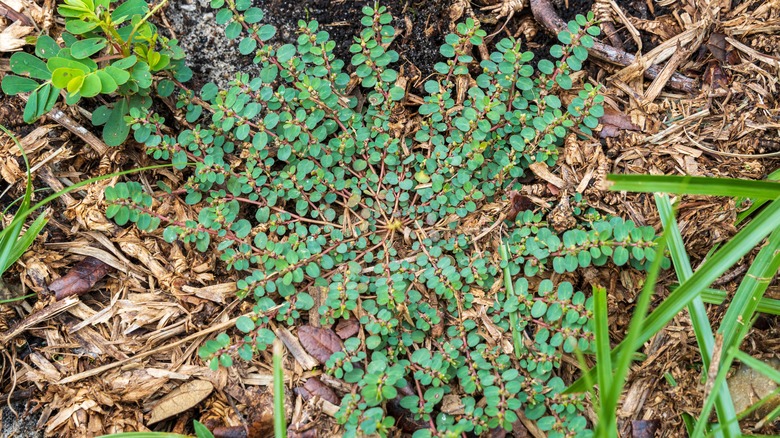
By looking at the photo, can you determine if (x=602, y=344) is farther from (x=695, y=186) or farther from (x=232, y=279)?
(x=232, y=279)

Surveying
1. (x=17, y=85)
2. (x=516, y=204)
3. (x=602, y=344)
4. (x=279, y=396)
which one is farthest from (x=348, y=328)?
(x=17, y=85)

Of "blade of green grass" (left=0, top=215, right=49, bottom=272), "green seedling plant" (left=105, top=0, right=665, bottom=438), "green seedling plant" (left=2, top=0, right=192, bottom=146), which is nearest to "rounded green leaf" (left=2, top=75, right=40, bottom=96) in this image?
"green seedling plant" (left=2, top=0, right=192, bottom=146)

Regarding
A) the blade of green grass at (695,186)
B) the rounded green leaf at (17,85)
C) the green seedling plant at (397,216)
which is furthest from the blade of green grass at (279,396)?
the rounded green leaf at (17,85)

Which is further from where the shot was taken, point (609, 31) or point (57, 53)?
point (609, 31)

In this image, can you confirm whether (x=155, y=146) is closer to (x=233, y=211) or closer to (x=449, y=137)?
(x=233, y=211)

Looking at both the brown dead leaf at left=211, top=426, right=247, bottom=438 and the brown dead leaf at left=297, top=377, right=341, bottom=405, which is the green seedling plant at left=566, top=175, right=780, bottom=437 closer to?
the brown dead leaf at left=297, top=377, right=341, bottom=405

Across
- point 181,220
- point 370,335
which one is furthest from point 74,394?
point 370,335

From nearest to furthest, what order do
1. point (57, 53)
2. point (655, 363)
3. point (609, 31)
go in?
→ point (655, 363), point (57, 53), point (609, 31)
